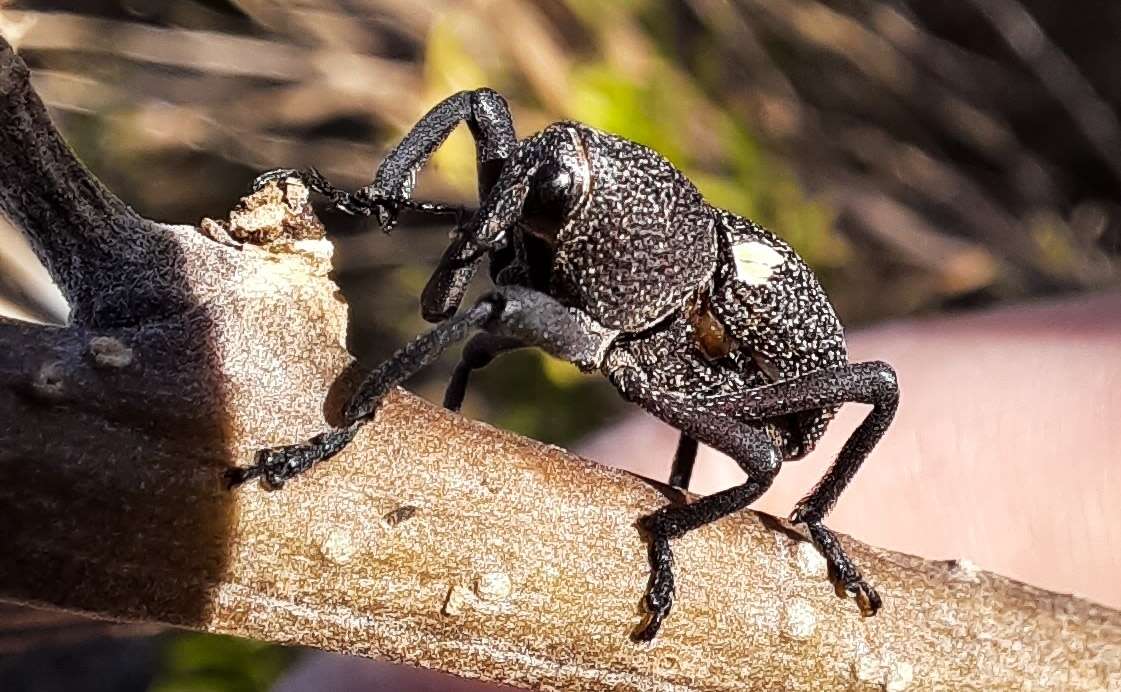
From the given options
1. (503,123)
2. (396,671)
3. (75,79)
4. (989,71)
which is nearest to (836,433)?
(396,671)

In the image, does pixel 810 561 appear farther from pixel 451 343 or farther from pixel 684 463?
pixel 684 463

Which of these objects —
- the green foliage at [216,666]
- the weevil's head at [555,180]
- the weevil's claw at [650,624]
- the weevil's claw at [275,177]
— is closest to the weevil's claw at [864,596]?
the weevil's claw at [650,624]

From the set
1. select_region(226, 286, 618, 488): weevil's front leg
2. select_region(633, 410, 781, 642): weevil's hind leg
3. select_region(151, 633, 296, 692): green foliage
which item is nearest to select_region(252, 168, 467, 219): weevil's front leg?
select_region(226, 286, 618, 488): weevil's front leg

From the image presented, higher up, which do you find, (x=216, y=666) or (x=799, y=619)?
(x=799, y=619)

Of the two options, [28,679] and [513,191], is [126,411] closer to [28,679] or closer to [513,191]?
[513,191]

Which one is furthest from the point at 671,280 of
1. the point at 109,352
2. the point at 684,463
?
the point at 109,352

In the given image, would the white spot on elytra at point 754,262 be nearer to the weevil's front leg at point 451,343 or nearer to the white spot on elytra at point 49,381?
the weevil's front leg at point 451,343
